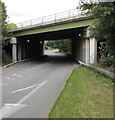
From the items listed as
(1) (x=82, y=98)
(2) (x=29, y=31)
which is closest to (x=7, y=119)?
(1) (x=82, y=98)

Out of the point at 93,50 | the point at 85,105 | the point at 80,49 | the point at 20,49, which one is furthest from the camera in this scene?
the point at 20,49

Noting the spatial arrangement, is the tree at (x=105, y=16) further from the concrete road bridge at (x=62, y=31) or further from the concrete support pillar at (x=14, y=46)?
the concrete support pillar at (x=14, y=46)

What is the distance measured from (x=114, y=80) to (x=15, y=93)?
4.66 meters

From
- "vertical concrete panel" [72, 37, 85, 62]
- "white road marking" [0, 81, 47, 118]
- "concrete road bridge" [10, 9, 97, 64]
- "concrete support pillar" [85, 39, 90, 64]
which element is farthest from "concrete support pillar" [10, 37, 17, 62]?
"white road marking" [0, 81, 47, 118]

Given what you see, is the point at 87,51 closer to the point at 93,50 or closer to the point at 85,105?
the point at 93,50

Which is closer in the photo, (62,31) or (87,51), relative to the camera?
(87,51)

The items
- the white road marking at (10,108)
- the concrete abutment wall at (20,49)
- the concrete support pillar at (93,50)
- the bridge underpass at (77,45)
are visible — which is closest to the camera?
the white road marking at (10,108)

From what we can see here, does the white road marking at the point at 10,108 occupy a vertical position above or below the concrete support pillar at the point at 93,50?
below

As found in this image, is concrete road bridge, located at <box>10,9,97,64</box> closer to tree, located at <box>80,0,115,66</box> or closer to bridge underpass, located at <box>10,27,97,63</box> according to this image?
bridge underpass, located at <box>10,27,97,63</box>

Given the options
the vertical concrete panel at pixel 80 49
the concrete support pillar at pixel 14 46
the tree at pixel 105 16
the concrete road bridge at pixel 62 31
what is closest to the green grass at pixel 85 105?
the tree at pixel 105 16

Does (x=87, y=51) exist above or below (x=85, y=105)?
above

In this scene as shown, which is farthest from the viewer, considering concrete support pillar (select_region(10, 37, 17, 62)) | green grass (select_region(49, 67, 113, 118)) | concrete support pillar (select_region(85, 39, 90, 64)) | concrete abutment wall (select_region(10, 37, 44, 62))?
concrete abutment wall (select_region(10, 37, 44, 62))

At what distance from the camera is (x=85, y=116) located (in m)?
3.65

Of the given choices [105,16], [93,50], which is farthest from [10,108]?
[93,50]
